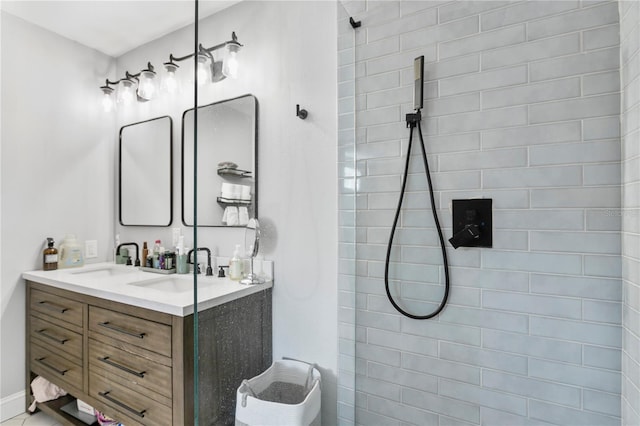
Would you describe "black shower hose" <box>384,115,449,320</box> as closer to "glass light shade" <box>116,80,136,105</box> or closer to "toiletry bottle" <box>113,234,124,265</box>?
"toiletry bottle" <box>113,234,124,265</box>

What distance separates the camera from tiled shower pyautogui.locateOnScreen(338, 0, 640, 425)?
954 millimetres

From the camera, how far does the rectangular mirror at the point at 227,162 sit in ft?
3.49

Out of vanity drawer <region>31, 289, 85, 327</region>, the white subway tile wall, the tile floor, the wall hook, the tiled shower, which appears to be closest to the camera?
the white subway tile wall

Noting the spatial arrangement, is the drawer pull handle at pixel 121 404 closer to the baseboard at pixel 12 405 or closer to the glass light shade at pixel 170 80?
the baseboard at pixel 12 405

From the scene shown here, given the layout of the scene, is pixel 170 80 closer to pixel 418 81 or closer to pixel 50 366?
pixel 418 81

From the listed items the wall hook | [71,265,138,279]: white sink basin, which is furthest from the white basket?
[71,265,138,279]: white sink basin

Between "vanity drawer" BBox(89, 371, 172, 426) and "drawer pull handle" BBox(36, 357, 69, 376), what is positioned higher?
"vanity drawer" BBox(89, 371, 172, 426)

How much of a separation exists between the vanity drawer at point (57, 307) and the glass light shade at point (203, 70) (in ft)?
4.35

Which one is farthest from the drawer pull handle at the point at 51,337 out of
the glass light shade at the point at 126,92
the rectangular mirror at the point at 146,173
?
the glass light shade at the point at 126,92

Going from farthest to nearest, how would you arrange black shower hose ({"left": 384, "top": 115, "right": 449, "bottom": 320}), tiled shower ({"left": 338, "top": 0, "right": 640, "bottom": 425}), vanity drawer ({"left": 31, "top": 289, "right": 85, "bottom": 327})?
1. vanity drawer ({"left": 31, "top": 289, "right": 85, "bottom": 327})
2. black shower hose ({"left": 384, "top": 115, "right": 449, "bottom": 320})
3. tiled shower ({"left": 338, "top": 0, "right": 640, "bottom": 425})

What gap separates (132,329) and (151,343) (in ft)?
0.49

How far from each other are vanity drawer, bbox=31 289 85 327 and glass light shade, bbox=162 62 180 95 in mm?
1379

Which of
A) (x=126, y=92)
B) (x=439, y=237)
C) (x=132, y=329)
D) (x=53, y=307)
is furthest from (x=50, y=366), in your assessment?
(x=439, y=237)

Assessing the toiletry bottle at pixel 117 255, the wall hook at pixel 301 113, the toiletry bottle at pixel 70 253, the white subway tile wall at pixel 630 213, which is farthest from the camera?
the toiletry bottle at pixel 117 255
